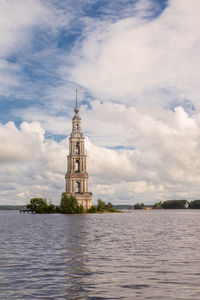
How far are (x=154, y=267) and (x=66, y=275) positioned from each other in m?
7.77

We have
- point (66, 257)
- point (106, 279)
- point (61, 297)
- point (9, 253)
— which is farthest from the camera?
point (9, 253)

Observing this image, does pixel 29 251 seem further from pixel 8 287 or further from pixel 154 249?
pixel 8 287

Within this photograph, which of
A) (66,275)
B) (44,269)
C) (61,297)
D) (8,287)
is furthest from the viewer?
(44,269)

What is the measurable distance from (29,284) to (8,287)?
62.1 inches

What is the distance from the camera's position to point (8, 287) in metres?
24.5

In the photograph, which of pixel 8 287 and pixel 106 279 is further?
pixel 106 279

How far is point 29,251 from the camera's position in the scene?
43.5 m

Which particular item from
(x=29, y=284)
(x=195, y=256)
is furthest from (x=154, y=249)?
(x=29, y=284)

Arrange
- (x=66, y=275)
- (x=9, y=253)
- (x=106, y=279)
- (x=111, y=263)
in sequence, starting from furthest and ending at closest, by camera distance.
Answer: (x=9, y=253) → (x=111, y=263) → (x=66, y=275) → (x=106, y=279)

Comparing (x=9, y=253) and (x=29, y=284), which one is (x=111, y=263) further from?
(x=9, y=253)

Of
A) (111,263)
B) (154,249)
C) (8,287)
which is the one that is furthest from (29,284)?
(154,249)

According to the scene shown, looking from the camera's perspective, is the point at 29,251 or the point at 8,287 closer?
the point at 8,287

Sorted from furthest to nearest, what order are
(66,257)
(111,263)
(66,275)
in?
1. (66,257)
2. (111,263)
3. (66,275)

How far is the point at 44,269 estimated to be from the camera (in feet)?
102
